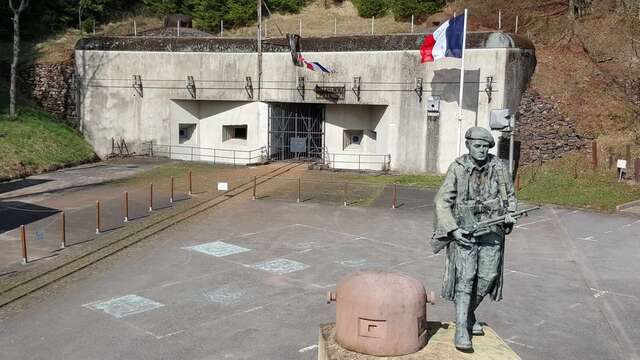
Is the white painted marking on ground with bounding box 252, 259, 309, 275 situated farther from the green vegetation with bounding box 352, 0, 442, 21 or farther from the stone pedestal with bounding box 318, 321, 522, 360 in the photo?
the green vegetation with bounding box 352, 0, 442, 21

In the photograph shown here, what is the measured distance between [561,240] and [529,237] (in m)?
0.85

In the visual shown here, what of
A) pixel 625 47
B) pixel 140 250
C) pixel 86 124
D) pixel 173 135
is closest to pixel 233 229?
pixel 140 250

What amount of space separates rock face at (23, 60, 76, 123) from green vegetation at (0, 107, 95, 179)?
Result: 2.95 ft

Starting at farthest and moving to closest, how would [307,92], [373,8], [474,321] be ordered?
1. [373,8]
2. [307,92]
3. [474,321]

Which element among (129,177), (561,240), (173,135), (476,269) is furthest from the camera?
(173,135)

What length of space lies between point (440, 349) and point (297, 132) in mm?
28265

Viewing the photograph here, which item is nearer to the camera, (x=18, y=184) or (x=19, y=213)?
(x=19, y=213)

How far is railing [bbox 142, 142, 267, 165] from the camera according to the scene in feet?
109

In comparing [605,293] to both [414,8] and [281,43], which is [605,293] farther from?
[414,8]

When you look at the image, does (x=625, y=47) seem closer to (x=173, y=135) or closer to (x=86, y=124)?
(x=173, y=135)

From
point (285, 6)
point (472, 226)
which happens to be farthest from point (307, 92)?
point (472, 226)

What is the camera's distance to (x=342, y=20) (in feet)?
152

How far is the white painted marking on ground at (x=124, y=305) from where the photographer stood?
10.9 metres

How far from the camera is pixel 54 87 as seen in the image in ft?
113
